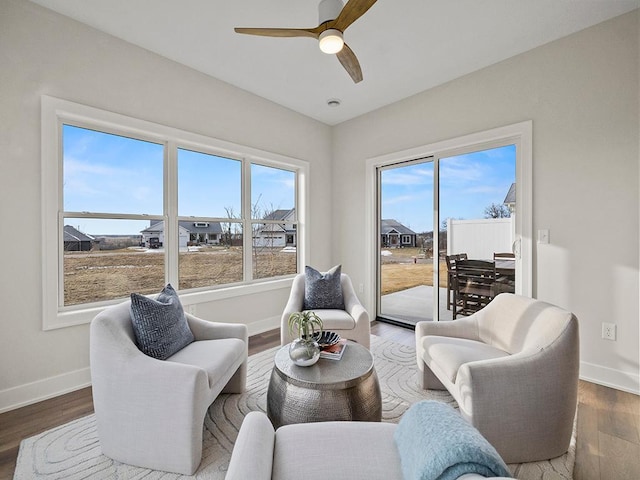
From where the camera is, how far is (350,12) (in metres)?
1.79

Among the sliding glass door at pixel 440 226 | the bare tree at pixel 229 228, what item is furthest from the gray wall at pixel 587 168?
the bare tree at pixel 229 228

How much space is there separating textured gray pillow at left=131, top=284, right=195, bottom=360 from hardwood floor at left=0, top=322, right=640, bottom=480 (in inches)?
33.1

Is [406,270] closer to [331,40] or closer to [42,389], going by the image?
[331,40]

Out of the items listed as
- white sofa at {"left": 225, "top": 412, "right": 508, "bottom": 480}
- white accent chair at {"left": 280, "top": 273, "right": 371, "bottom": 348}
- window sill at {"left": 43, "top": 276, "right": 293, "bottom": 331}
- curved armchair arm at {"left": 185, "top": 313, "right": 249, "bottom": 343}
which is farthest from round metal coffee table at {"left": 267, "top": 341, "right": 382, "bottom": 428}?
window sill at {"left": 43, "top": 276, "right": 293, "bottom": 331}

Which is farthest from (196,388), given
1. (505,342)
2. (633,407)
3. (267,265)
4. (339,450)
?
(633,407)

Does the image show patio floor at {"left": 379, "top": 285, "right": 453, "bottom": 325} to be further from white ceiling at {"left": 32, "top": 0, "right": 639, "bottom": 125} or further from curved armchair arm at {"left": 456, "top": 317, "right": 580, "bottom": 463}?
white ceiling at {"left": 32, "top": 0, "right": 639, "bottom": 125}

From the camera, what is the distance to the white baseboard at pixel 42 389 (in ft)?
6.91

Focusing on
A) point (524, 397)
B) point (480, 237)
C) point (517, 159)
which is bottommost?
point (524, 397)

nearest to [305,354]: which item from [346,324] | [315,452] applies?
[315,452]

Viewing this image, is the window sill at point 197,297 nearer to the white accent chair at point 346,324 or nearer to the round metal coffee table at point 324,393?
the white accent chair at point 346,324

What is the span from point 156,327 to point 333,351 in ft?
3.54

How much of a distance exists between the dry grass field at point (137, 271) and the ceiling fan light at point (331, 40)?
2.33 m

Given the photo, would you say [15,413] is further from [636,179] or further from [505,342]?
[636,179]

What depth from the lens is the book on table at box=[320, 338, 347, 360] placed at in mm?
1863
